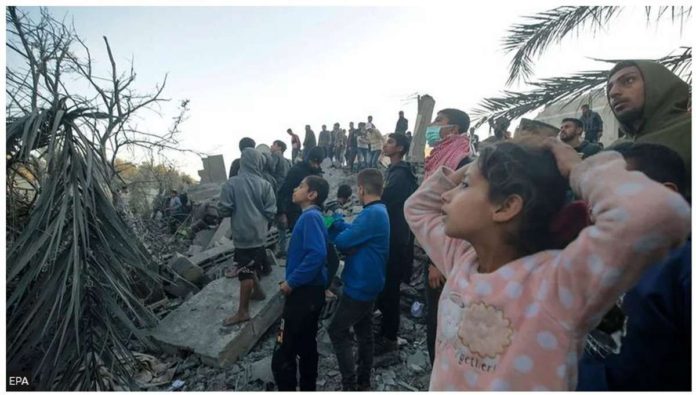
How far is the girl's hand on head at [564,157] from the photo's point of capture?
0.93 metres

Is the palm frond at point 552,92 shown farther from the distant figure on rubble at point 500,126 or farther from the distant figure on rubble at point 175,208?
the distant figure on rubble at point 175,208

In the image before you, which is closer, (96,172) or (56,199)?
(56,199)

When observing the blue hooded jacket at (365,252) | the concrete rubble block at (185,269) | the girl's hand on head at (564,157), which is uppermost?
the girl's hand on head at (564,157)

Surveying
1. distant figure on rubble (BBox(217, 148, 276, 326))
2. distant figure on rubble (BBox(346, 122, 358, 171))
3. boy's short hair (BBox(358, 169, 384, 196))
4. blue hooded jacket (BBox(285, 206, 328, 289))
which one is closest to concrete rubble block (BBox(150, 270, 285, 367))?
distant figure on rubble (BBox(217, 148, 276, 326))

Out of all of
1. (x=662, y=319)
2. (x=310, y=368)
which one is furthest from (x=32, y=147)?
(x=662, y=319)

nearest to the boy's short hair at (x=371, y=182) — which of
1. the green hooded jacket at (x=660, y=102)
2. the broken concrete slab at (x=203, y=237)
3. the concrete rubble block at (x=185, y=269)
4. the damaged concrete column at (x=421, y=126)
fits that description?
the green hooded jacket at (x=660, y=102)

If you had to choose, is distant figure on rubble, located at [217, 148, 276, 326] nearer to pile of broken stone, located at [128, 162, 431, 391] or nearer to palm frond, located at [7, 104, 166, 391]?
pile of broken stone, located at [128, 162, 431, 391]

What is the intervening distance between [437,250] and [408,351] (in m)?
2.52

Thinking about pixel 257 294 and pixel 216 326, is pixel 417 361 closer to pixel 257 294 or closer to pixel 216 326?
pixel 257 294

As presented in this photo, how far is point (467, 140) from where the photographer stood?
2.57 metres

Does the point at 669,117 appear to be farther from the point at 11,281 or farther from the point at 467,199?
the point at 11,281

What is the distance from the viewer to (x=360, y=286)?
8.57ft

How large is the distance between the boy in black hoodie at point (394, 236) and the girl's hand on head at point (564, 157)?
2353mm

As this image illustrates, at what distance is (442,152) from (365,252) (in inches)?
35.9
